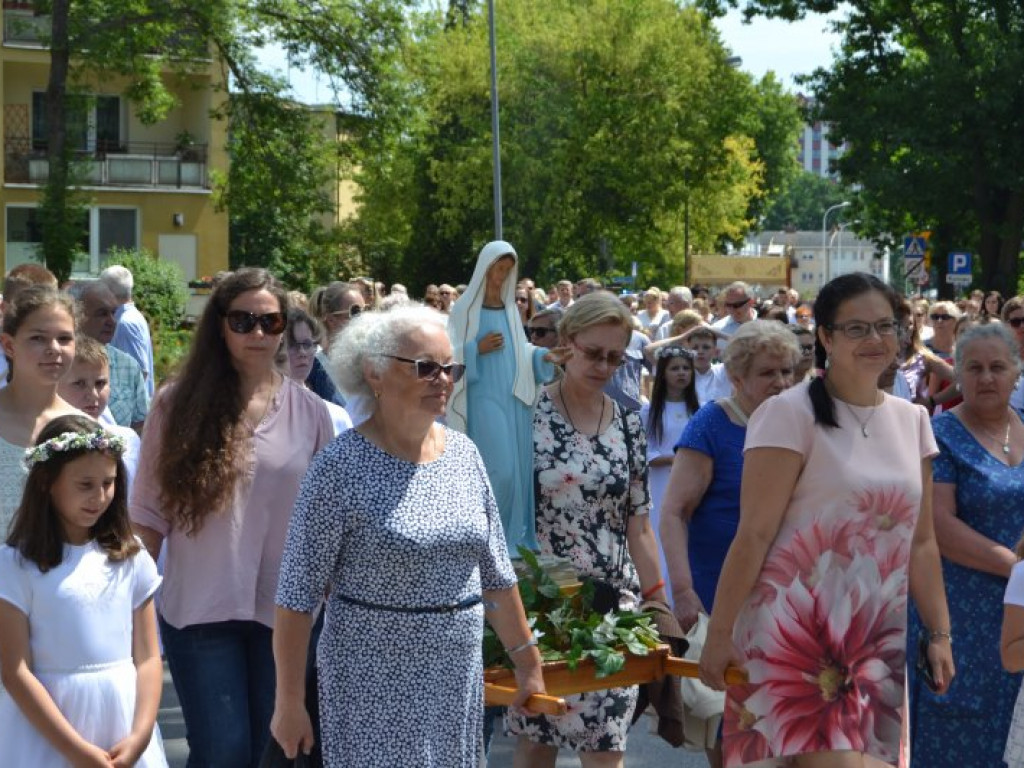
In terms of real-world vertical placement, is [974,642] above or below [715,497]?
below

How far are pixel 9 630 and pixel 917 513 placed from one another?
8.53ft

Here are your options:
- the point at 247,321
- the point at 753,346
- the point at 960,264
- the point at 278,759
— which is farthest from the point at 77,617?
the point at 960,264

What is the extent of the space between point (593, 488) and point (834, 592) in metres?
1.33

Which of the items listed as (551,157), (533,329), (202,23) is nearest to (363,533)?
(533,329)

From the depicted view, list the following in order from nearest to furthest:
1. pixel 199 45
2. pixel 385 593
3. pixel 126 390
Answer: pixel 385 593 < pixel 126 390 < pixel 199 45

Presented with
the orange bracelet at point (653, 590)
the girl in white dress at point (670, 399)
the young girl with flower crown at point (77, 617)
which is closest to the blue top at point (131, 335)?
the girl in white dress at point (670, 399)

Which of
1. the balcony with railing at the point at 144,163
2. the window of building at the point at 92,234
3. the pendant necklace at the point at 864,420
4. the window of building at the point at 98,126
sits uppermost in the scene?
the window of building at the point at 98,126

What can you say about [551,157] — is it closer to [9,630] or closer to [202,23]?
[202,23]

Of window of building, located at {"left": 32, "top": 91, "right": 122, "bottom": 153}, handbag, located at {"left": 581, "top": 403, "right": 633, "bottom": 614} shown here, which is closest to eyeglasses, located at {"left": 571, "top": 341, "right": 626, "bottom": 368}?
handbag, located at {"left": 581, "top": 403, "right": 633, "bottom": 614}

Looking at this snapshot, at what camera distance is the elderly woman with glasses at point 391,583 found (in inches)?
179

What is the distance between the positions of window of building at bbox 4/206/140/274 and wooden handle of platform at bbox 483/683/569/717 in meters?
44.6

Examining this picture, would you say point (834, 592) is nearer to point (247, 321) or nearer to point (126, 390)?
point (247, 321)

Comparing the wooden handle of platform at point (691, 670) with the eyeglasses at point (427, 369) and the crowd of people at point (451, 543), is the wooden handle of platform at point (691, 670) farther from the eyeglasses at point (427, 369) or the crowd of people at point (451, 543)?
the eyeglasses at point (427, 369)

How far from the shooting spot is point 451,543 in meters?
4.61
